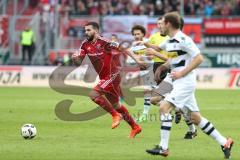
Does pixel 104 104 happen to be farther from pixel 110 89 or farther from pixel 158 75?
pixel 158 75

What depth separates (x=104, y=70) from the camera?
15.5 m

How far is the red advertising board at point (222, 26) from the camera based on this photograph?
3609 centimetres

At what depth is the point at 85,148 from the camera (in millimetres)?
12633

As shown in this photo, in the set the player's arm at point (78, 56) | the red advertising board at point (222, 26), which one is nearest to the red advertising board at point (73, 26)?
the red advertising board at point (222, 26)

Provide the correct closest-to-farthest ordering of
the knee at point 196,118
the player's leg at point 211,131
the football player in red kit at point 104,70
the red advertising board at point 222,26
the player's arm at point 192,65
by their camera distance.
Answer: the player's arm at point 192,65, the player's leg at point 211,131, the knee at point 196,118, the football player in red kit at point 104,70, the red advertising board at point 222,26

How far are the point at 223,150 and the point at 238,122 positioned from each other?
6583 mm

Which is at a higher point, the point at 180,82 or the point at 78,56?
the point at 180,82

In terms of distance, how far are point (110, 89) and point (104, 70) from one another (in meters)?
0.50

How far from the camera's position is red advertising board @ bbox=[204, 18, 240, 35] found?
118ft

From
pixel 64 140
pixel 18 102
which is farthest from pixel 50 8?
pixel 64 140

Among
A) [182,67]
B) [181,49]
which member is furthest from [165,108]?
[181,49]

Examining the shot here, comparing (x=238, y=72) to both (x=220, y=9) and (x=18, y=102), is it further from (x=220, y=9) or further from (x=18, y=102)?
(x=18, y=102)

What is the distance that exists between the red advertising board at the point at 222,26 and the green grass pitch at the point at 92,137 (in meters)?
13.0

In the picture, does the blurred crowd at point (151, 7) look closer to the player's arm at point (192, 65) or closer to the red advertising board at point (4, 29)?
the red advertising board at point (4, 29)
